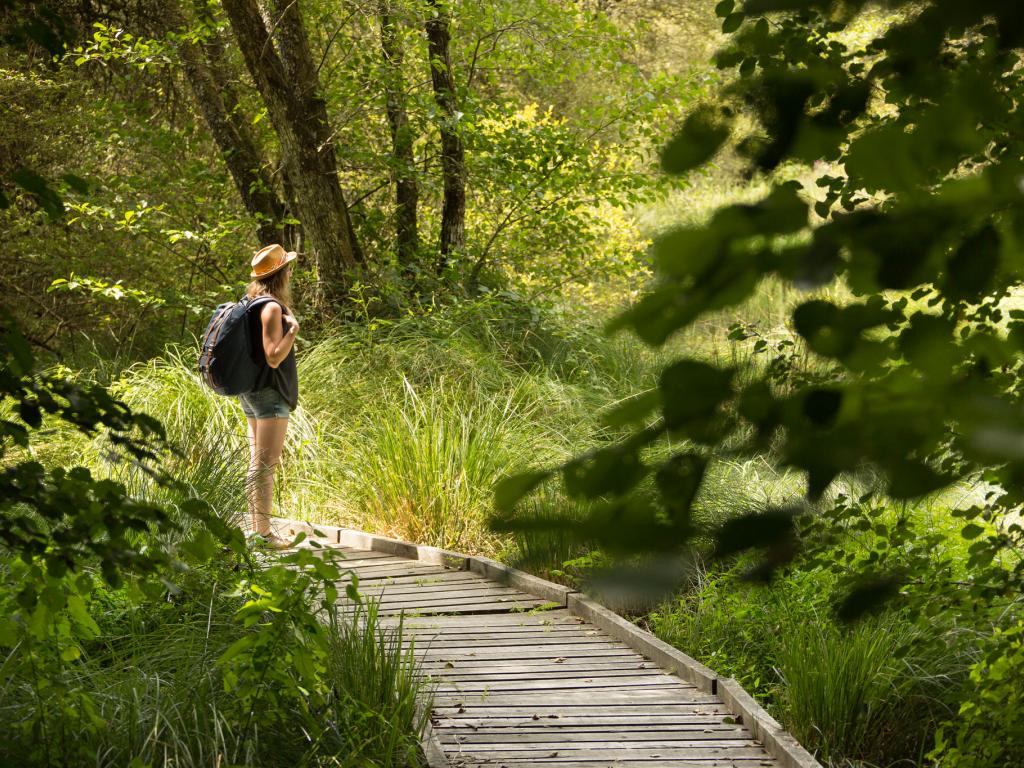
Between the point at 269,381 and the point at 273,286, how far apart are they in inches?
25.0

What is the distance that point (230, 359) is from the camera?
22.7 feet

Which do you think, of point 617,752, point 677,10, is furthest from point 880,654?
point 677,10

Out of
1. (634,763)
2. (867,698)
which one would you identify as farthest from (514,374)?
(634,763)

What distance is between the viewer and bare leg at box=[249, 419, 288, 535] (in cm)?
695

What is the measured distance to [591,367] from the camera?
35.2 feet

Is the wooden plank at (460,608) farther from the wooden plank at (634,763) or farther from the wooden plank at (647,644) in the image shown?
the wooden plank at (634,763)

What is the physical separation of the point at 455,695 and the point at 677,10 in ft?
64.9

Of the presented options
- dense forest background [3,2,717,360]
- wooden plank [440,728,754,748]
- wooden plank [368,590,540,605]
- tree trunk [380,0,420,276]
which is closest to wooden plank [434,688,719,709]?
wooden plank [440,728,754,748]

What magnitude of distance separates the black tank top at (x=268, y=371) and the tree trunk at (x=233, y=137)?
448 centimetres

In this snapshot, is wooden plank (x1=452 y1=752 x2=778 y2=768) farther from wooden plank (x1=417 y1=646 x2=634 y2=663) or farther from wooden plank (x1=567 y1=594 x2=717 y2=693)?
wooden plank (x1=417 y1=646 x2=634 y2=663)

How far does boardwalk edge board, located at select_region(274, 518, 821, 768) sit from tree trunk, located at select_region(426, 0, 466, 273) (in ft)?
13.1

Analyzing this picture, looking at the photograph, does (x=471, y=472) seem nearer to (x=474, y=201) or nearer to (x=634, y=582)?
(x=474, y=201)

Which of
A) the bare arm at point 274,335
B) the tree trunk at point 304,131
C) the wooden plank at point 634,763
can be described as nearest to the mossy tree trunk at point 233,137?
the tree trunk at point 304,131

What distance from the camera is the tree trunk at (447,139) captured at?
10406 mm
